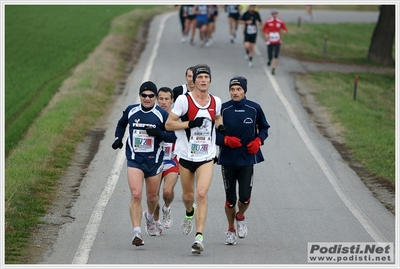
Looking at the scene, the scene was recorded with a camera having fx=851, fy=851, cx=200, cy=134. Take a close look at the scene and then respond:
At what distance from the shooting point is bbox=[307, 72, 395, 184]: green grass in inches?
673

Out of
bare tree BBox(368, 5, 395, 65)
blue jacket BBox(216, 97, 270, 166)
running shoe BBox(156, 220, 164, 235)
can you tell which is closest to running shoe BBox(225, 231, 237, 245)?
blue jacket BBox(216, 97, 270, 166)

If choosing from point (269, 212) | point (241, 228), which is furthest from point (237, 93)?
point (269, 212)

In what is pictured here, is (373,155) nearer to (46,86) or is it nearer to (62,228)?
(62,228)

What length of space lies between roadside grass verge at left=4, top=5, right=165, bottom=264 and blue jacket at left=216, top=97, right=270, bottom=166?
268cm

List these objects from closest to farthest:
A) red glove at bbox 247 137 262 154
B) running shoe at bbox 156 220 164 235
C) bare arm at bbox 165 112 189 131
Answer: bare arm at bbox 165 112 189 131 < red glove at bbox 247 137 262 154 < running shoe at bbox 156 220 164 235

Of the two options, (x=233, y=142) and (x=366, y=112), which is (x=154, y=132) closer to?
(x=233, y=142)

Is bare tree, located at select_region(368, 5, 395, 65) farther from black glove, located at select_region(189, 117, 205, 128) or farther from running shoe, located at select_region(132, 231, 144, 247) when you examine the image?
running shoe, located at select_region(132, 231, 144, 247)

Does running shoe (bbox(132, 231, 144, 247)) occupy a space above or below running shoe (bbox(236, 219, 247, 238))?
above

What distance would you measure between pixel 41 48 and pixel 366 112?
16338mm

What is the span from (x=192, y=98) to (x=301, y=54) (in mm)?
23286

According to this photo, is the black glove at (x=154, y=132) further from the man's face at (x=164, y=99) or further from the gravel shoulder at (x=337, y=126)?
the gravel shoulder at (x=337, y=126)

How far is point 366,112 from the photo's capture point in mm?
22328

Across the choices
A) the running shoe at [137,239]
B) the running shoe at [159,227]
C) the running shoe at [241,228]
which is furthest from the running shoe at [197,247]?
the running shoe at [159,227]

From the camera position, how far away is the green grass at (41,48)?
23.4 m
